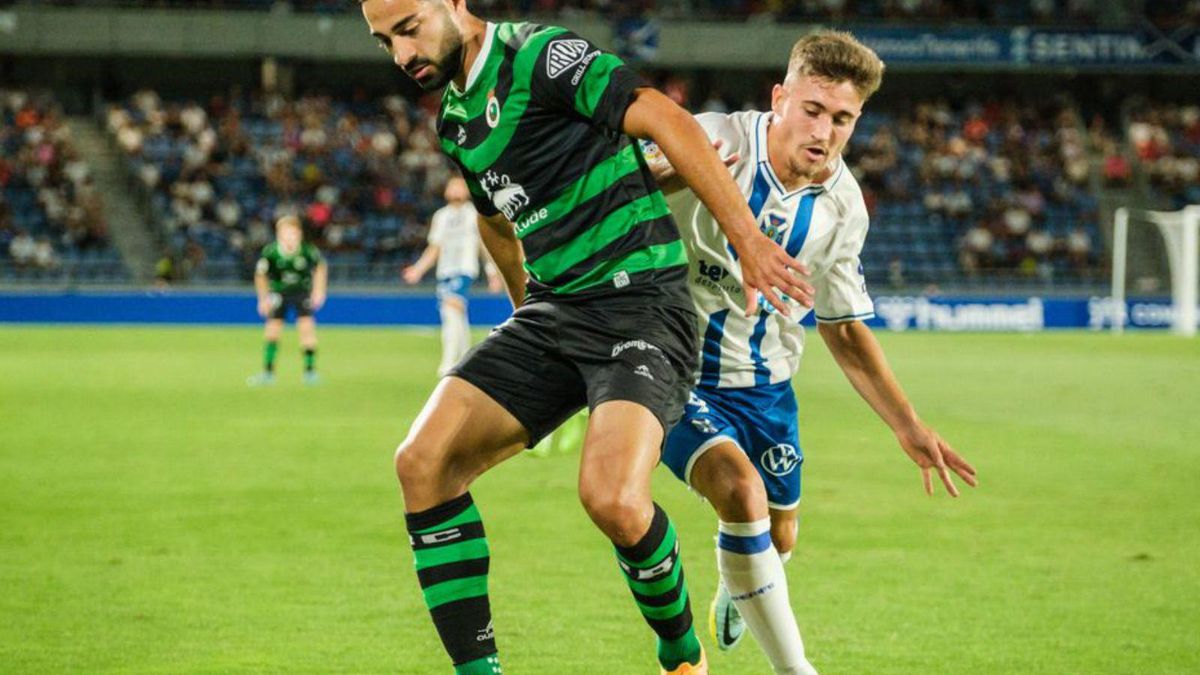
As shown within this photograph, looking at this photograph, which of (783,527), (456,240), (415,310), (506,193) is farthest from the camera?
(415,310)

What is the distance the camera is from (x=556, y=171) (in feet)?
14.3

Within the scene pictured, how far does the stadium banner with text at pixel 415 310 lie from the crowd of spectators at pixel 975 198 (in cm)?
112

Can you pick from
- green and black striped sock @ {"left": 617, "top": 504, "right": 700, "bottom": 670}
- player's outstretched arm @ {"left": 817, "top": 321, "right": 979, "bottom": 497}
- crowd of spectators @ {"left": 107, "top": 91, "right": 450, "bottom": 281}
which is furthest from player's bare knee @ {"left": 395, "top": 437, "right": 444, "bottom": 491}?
crowd of spectators @ {"left": 107, "top": 91, "right": 450, "bottom": 281}

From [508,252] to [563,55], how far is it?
93cm

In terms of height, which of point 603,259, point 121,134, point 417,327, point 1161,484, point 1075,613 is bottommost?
point 417,327

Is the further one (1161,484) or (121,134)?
(121,134)

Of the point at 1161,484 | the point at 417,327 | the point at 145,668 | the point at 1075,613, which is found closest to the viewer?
the point at 145,668

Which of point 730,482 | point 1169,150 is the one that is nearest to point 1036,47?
point 1169,150

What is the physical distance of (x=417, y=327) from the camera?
31.7 meters

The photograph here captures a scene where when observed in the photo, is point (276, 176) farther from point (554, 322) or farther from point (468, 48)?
point (554, 322)

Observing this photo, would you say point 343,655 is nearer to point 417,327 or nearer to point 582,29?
point 417,327

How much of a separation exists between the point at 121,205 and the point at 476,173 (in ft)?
104

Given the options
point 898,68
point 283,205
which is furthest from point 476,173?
point 898,68

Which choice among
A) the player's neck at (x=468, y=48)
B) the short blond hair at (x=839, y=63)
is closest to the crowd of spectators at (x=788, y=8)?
the short blond hair at (x=839, y=63)
